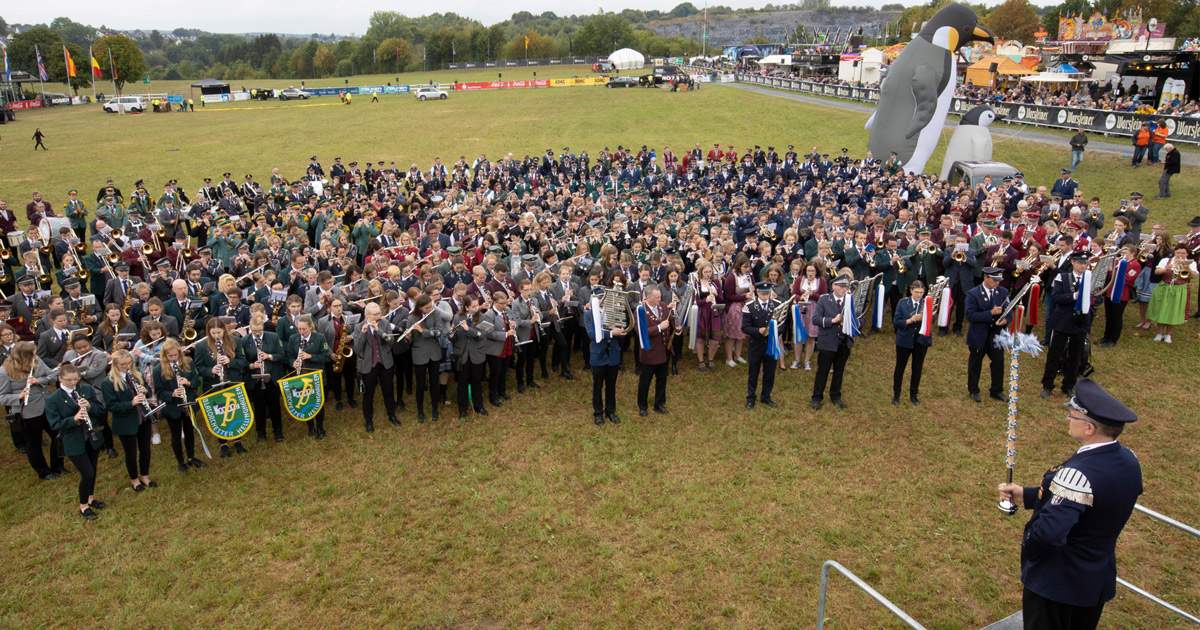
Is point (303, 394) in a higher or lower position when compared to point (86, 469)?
higher

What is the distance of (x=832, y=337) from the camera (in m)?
9.77

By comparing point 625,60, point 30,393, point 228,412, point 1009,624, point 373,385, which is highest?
point 625,60

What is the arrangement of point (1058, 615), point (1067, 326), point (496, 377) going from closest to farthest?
point (1058, 615)
point (1067, 326)
point (496, 377)

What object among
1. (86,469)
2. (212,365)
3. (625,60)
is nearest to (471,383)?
(212,365)

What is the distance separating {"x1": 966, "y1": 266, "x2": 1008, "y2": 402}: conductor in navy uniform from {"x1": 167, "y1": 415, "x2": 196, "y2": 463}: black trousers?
11.0 meters

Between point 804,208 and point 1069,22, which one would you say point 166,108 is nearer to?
point 804,208

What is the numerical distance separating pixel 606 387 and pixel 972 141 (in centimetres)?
2029

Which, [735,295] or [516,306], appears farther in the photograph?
[735,295]

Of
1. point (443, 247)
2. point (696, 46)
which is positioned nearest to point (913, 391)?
point (443, 247)

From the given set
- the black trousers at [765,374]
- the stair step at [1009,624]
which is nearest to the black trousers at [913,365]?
the black trousers at [765,374]

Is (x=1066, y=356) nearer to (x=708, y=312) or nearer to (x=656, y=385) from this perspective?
(x=708, y=312)

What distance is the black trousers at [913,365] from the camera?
32.7ft

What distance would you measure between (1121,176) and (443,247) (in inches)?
979

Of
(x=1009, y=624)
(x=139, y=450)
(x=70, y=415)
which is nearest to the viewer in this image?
(x=1009, y=624)
